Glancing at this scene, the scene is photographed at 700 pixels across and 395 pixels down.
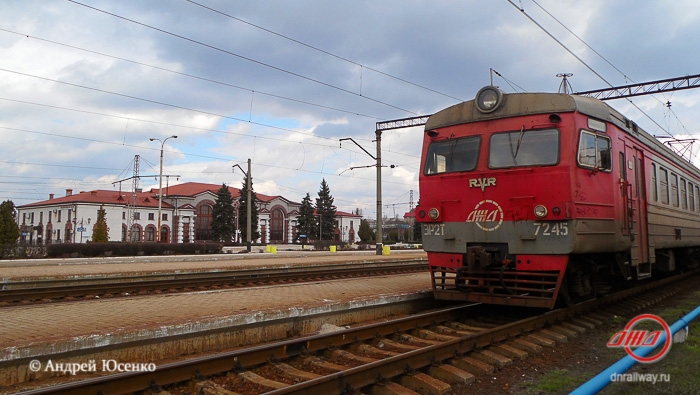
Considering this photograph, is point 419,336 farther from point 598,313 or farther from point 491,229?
point 598,313

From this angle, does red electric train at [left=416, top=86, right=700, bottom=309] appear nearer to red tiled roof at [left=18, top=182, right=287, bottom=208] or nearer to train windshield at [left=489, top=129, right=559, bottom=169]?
train windshield at [left=489, top=129, right=559, bottom=169]

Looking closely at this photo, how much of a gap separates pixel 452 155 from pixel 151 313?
18.5 ft

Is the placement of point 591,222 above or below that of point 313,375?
above

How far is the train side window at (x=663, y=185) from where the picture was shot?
10953 millimetres

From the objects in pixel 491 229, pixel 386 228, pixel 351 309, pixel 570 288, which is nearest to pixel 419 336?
pixel 351 309

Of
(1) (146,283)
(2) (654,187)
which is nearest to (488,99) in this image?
(2) (654,187)

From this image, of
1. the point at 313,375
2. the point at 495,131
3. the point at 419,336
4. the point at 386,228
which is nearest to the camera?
the point at 313,375

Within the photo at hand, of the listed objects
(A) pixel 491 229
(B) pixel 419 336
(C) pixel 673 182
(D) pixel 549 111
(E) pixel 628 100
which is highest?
(E) pixel 628 100

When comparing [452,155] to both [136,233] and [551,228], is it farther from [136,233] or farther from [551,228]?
[136,233]

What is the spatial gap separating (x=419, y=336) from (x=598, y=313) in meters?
3.89

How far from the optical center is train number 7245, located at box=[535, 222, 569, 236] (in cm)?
746

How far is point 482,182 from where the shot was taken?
8.37m

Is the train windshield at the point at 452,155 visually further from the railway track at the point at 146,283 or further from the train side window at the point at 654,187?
the railway track at the point at 146,283

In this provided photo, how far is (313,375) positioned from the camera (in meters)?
5.23
